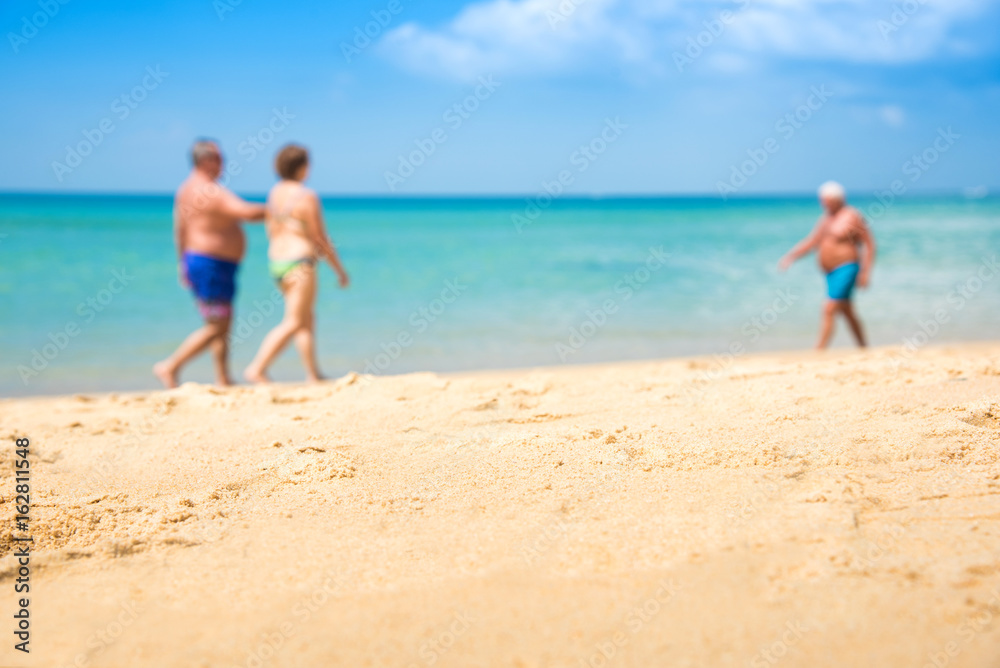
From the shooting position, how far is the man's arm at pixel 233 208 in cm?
495

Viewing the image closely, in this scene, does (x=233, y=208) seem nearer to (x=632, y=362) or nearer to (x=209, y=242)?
(x=209, y=242)

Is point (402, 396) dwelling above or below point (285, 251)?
below

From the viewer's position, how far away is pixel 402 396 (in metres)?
3.92

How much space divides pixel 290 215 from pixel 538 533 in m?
3.45

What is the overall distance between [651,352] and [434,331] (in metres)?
2.45

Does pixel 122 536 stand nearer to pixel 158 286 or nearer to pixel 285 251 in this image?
pixel 285 251

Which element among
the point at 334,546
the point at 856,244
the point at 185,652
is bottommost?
the point at 185,652

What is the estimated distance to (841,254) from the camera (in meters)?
6.74

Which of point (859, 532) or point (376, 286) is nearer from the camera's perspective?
point (859, 532)

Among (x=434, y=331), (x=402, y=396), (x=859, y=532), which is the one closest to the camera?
(x=859, y=532)

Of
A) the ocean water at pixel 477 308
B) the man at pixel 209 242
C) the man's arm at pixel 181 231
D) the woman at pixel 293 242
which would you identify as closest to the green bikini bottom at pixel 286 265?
the woman at pixel 293 242

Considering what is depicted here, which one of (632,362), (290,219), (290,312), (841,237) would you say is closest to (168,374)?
(290,312)

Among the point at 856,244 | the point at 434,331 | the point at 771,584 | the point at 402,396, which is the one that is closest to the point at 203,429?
the point at 402,396

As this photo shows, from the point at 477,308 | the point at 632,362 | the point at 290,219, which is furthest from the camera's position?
the point at 477,308
